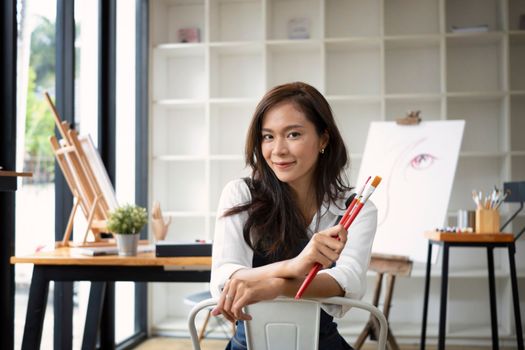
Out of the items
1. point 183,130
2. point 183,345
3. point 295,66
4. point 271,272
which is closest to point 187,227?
point 183,130

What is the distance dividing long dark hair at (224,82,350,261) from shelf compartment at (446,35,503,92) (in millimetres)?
3030

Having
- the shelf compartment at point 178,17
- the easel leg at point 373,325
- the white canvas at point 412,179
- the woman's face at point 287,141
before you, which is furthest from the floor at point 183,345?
the woman's face at point 287,141

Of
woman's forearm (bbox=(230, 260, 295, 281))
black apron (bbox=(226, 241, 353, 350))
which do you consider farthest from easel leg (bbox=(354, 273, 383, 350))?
woman's forearm (bbox=(230, 260, 295, 281))

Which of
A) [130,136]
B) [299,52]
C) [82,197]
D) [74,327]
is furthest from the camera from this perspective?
[299,52]

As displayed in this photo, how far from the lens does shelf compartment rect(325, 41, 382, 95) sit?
4477mm

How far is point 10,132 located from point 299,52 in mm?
2544

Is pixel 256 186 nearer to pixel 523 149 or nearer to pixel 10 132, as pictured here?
pixel 10 132

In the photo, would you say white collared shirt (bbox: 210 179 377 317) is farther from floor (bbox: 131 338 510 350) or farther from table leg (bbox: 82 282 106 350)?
floor (bbox: 131 338 510 350)

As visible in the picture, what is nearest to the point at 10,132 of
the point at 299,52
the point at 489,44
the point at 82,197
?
the point at 82,197

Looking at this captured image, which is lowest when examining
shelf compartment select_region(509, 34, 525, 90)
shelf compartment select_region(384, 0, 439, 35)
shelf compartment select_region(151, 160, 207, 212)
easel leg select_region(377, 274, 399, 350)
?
easel leg select_region(377, 274, 399, 350)

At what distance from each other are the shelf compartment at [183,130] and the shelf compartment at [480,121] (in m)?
1.82

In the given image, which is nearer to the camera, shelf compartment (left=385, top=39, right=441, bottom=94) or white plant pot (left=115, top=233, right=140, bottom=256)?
white plant pot (left=115, top=233, right=140, bottom=256)

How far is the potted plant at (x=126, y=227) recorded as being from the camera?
2406mm

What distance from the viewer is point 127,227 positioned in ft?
8.02
